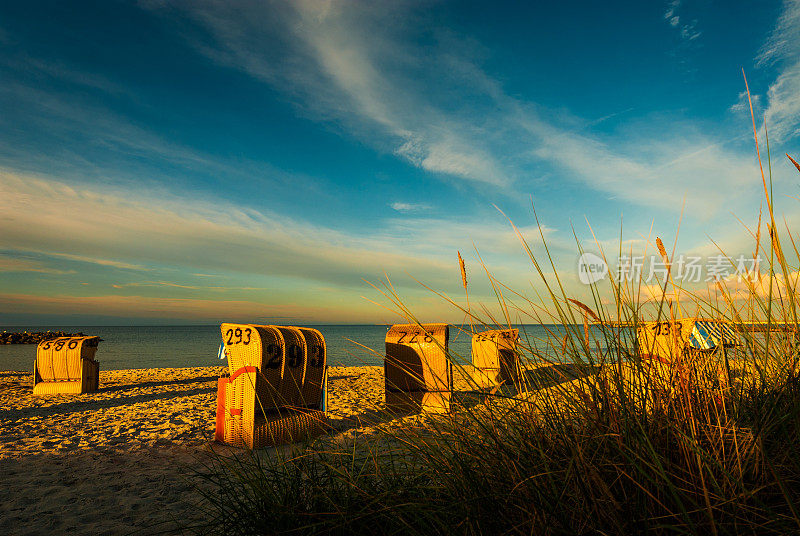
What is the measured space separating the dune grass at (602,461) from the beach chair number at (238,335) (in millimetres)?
3231

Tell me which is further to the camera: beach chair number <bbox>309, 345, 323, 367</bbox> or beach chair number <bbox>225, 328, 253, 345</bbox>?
beach chair number <bbox>309, 345, 323, 367</bbox>

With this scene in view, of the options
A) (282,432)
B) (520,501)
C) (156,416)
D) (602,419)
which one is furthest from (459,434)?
(156,416)

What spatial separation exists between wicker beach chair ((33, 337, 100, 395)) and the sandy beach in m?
0.27

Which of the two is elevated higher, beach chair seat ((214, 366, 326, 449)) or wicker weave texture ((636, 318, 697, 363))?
wicker weave texture ((636, 318, 697, 363))

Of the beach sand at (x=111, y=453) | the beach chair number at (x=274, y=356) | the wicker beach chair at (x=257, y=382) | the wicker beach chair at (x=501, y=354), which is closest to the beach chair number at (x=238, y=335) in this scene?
the wicker beach chair at (x=257, y=382)

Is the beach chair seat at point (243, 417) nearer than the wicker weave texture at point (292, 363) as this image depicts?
Yes

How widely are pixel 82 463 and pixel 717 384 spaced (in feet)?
18.7

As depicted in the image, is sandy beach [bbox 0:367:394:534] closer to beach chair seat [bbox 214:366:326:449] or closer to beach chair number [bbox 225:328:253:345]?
beach chair seat [bbox 214:366:326:449]

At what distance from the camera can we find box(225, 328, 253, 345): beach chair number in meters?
5.06

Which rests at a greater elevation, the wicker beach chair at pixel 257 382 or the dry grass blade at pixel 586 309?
the dry grass blade at pixel 586 309

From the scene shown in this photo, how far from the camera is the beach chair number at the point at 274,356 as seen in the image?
5.09 metres

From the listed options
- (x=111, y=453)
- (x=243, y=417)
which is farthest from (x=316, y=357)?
(x=111, y=453)

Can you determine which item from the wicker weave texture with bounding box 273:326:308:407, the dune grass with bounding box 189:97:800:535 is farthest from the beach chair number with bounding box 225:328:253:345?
the dune grass with bounding box 189:97:800:535

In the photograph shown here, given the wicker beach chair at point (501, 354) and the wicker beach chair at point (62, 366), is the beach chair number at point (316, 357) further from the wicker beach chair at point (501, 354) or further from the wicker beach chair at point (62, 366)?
the wicker beach chair at point (62, 366)
